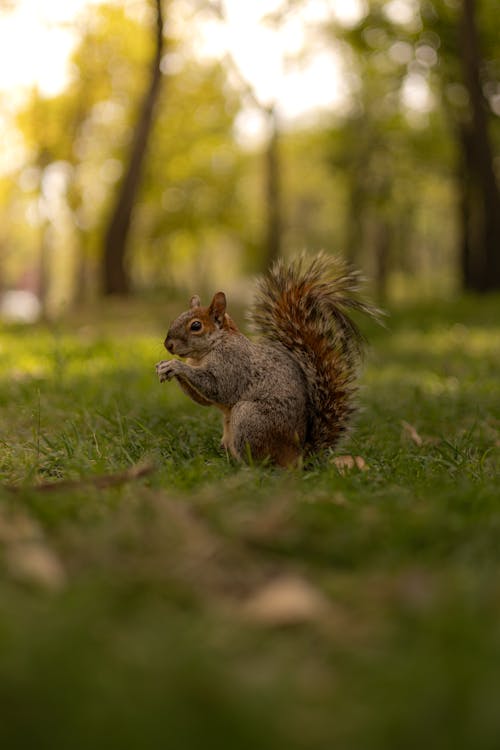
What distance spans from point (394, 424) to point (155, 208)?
20770mm

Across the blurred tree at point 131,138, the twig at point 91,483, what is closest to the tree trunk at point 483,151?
the blurred tree at point 131,138

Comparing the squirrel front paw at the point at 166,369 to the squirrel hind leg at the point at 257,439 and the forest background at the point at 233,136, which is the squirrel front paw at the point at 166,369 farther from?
the forest background at the point at 233,136

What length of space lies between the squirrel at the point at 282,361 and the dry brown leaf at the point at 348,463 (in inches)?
4.4

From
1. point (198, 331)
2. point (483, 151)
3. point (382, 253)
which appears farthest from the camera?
point (382, 253)

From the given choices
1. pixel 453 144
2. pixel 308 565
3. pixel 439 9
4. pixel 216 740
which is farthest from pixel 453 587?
pixel 453 144

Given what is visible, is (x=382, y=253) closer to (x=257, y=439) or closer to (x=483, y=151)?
(x=483, y=151)

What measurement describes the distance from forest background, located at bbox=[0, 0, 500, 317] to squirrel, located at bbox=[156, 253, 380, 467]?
20.1ft

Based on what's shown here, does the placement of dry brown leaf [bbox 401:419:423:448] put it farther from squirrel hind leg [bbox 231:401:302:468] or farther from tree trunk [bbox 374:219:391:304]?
tree trunk [bbox 374:219:391:304]

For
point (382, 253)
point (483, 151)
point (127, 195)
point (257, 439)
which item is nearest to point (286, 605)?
point (257, 439)

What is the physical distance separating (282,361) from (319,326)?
0.74 feet

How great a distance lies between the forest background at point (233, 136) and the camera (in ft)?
42.1

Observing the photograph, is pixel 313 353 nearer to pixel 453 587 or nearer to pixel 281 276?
pixel 281 276

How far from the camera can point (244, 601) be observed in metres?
1.52

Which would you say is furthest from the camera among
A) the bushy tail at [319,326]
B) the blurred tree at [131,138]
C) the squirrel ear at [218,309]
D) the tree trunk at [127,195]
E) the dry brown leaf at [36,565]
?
the blurred tree at [131,138]
